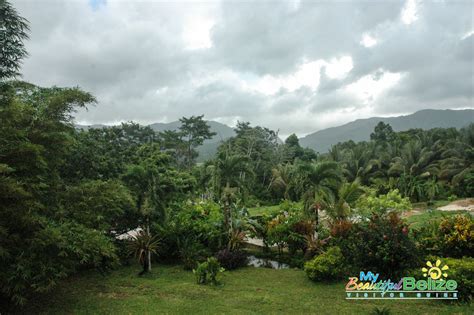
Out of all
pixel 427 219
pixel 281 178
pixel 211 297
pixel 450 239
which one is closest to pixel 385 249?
pixel 450 239

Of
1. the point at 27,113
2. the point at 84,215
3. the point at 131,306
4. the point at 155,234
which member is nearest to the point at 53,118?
the point at 27,113

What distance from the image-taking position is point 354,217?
1299 cm

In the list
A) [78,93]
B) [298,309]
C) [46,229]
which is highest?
[78,93]

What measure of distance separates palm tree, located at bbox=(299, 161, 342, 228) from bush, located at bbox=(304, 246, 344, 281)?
2568mm

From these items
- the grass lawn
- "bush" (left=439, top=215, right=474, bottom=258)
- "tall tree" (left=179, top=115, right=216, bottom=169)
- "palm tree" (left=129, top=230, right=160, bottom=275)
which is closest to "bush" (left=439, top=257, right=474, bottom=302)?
the grass lawn

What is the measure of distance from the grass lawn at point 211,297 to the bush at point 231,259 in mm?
421

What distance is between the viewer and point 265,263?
11.5 metres

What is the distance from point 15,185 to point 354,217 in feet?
37.8

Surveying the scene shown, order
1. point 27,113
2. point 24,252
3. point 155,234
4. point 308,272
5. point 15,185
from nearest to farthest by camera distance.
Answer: point 15,185 → point 24,252 → point 27,113 → point 308,272 → point 155,234

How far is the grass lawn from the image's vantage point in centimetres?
686

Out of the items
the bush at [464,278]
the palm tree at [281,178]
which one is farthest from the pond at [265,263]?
the palm tree at [281,178]

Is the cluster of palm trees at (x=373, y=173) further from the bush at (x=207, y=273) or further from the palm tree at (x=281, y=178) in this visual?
the bush at (x=207, y=273)

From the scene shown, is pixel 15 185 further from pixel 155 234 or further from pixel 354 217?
pixel 354 217

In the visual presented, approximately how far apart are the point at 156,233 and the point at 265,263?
4024 millimetres
